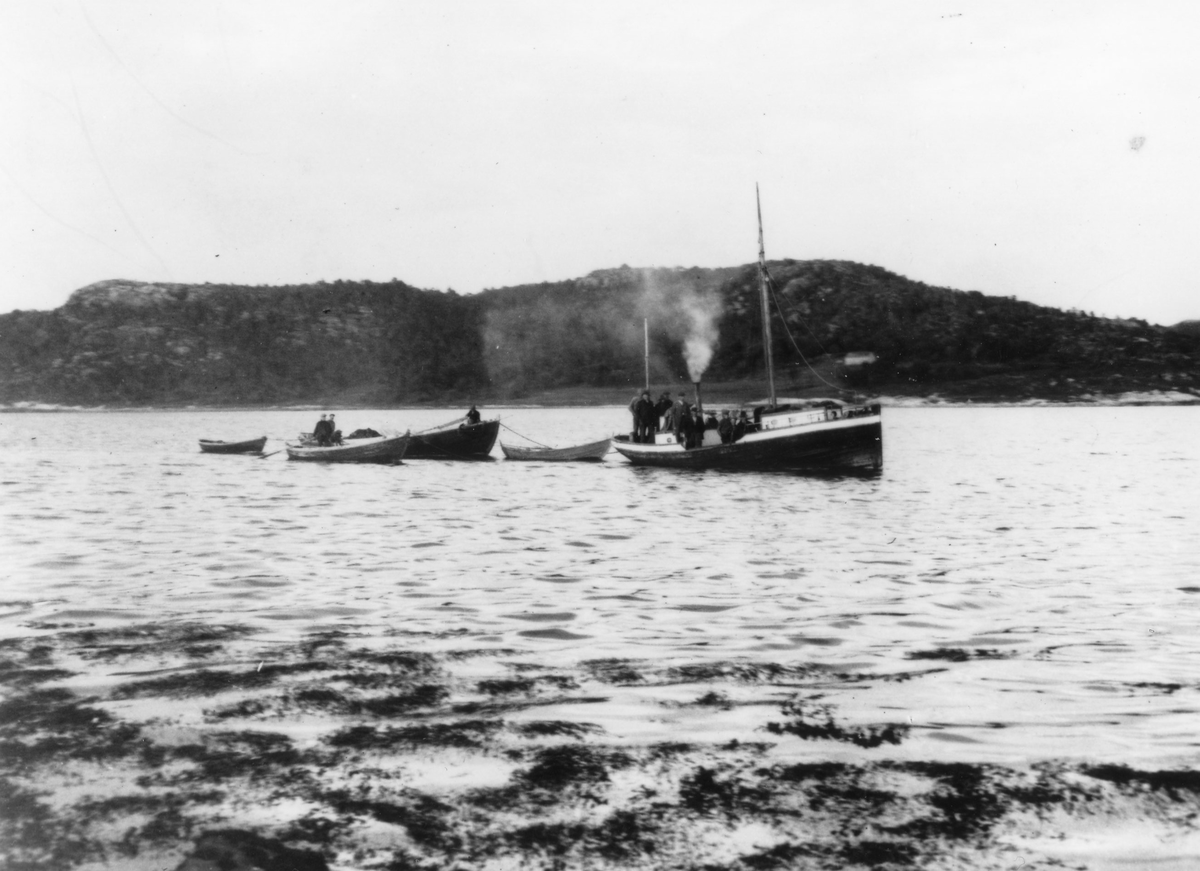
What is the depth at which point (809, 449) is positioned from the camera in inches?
1230

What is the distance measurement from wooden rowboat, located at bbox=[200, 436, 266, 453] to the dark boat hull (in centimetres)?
813

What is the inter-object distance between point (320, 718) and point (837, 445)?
26238 millimetres

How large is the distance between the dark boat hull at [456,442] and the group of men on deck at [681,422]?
683 cm

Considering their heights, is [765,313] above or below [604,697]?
above

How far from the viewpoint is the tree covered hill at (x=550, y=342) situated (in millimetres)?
121188

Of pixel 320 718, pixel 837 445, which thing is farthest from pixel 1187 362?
pixel 320 718

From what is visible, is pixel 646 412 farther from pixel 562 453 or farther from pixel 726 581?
pixel 726 581

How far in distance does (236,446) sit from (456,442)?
11489mm

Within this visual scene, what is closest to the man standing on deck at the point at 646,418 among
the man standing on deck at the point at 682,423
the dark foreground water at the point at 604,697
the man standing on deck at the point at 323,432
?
the man standing on deck at the point at 682,423

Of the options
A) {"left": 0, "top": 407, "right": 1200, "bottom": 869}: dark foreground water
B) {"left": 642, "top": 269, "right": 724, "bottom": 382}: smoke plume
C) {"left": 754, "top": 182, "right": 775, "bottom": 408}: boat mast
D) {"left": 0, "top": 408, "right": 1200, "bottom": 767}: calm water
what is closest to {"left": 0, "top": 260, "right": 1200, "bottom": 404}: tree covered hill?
{"left": 642, "top": 269, "right": 724, "bottom": 382}: smoke plume

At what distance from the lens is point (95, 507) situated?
2252 cm

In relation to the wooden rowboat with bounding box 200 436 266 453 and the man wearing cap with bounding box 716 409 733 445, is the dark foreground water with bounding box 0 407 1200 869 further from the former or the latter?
the wooden rowboat with bounding box 200 436 266 453

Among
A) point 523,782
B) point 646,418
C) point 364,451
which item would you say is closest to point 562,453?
point 646,418

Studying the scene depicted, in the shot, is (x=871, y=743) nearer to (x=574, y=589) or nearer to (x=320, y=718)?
(x=320, y=718)
